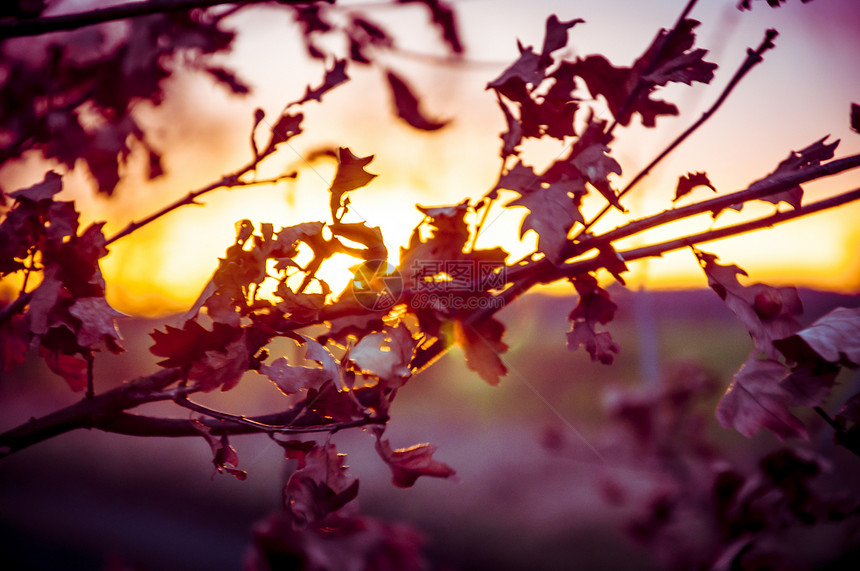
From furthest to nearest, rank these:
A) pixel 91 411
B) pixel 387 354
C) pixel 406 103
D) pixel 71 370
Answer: pixel 406 103, pixel 71 370, pixel 91 411, pixel 387 354

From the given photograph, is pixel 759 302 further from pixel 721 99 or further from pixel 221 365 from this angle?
pixel 221 365

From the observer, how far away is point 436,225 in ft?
2.27

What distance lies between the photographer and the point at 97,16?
71 centimetres

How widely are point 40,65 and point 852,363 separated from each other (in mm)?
1801

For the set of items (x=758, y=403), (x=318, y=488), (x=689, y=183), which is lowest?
(x=758, y=403)

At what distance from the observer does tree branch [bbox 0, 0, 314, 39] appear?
2.24 feet

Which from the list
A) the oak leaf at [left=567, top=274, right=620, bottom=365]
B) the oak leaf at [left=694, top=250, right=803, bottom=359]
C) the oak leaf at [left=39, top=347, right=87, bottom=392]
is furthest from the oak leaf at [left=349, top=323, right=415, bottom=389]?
the oak leaf at [left=39, top=347, right=87, bottom=392]

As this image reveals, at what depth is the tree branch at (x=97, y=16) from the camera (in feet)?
2.24

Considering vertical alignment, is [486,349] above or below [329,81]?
below

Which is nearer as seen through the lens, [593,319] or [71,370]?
[593,319]

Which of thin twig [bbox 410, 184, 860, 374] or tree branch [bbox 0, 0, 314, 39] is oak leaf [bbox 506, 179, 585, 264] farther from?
tree branch [bbox 0, 0, 314, 39]

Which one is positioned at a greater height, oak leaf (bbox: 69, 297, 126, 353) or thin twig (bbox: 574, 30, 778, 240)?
oak leaf (bbox: 69, 297, 126, 353)

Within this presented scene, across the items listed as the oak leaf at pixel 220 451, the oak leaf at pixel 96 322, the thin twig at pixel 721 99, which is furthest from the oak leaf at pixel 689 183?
the oak leaf at pixel 96 322

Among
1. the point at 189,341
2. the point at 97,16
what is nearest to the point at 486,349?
the point at 189,341
